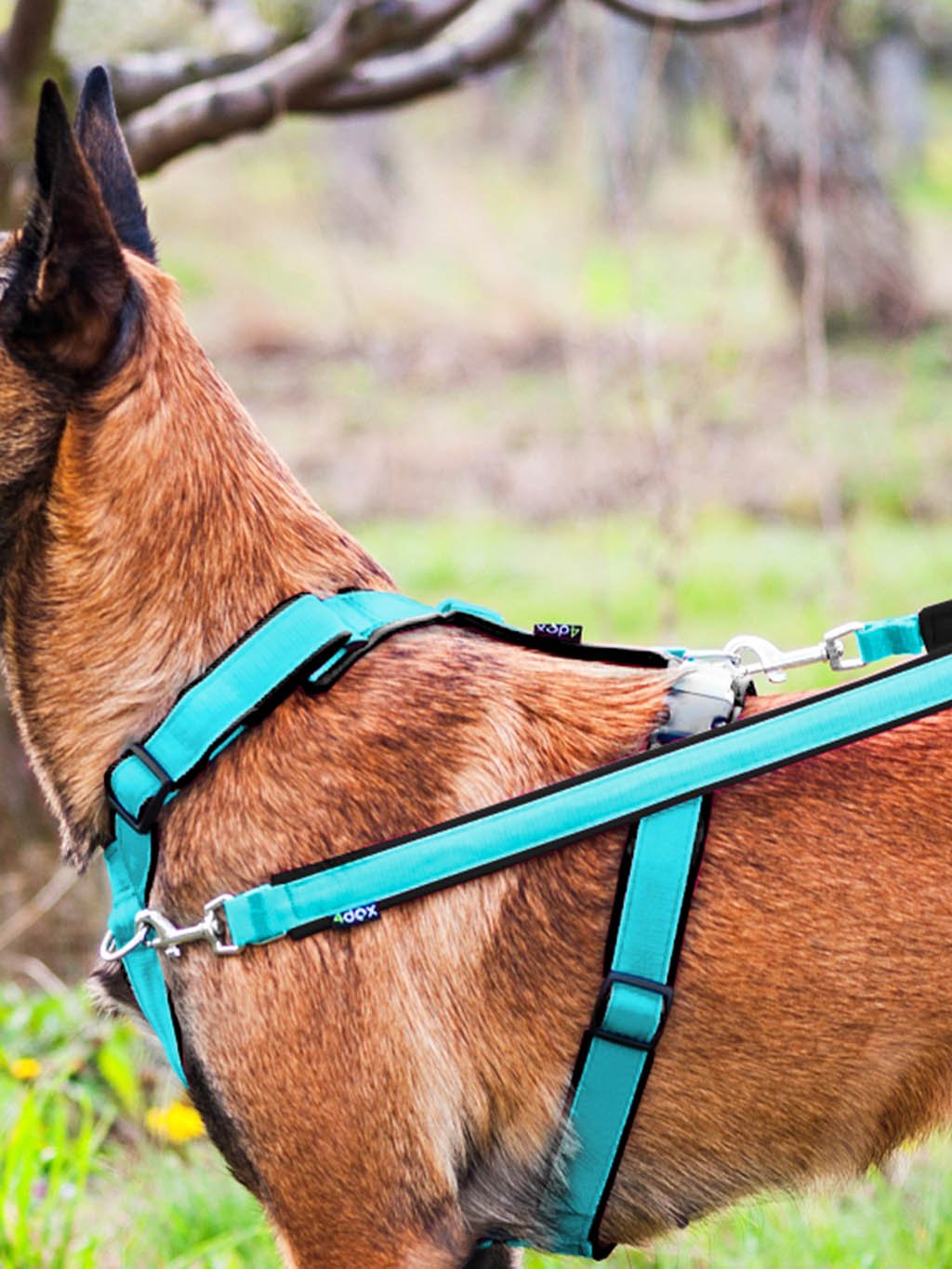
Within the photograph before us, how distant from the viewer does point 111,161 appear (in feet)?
6.60

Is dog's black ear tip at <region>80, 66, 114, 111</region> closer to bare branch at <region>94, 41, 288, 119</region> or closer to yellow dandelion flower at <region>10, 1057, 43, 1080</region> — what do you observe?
bare branch at <region>94, 41, 288, 119</region>

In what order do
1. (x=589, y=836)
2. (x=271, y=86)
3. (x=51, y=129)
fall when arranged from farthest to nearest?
(x=271, y=86)
(x=589, y=836)
(x=51, y=129)

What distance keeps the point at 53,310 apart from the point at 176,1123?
1.84 metres

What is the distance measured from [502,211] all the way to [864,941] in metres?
15.3

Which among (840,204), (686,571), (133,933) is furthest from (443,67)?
(840,204)

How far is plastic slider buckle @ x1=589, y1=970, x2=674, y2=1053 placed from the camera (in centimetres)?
167

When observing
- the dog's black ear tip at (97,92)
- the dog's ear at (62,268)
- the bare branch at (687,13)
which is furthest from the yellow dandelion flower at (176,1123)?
the bare branch at (687,13)

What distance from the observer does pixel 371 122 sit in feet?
57.1

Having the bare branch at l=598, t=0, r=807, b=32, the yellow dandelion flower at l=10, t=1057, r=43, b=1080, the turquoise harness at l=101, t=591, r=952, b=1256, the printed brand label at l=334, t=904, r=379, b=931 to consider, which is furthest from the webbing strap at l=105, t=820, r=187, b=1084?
the bare branch at l=598, t=0, r=807, b=32

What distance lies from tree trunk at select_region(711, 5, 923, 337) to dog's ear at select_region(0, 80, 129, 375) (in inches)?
294

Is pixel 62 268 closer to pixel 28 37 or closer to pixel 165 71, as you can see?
pixel 28 37

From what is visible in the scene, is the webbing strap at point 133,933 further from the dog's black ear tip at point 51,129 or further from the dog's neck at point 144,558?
the dog's black ear tip at point 51,129

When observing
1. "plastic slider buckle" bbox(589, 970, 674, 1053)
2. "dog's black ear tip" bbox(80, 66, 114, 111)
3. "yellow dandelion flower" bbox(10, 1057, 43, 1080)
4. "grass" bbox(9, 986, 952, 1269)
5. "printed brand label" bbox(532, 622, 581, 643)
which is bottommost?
"grass" bbox(9, 986, 952, 1269)

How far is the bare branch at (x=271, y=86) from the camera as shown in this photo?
328cm
